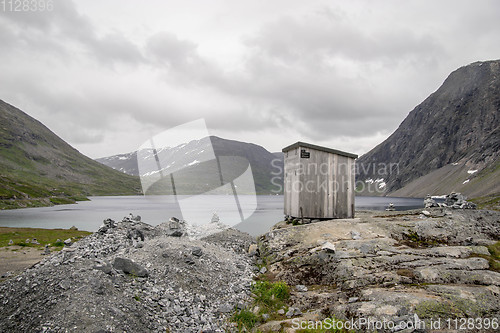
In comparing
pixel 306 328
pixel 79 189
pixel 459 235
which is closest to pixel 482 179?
pixel 459 235

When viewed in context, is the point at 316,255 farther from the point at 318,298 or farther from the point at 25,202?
the point at 25,202

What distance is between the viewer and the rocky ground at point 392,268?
777cm

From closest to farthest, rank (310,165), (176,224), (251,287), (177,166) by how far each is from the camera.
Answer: (251,287) < (177,166) < (310,165) < (176,224)

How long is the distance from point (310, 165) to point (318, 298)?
9.75 metres

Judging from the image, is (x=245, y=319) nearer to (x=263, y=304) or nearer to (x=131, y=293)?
(x=263, y=304)

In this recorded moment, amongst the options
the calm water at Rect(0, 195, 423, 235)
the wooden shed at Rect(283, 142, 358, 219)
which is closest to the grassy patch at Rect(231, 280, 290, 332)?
the wooden shed at Rect(283, 142, 358, 219)

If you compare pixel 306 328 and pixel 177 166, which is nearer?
pixel 306 328

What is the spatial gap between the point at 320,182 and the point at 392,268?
8143mm

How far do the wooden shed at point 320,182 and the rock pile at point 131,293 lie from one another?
6125 mm

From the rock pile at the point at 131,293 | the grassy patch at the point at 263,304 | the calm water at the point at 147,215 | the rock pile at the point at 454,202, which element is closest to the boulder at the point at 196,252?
the rock pile at the point at 131,293

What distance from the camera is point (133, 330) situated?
304 inches

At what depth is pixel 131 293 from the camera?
9.16 metres

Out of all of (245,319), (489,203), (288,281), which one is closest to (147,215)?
(288,281)

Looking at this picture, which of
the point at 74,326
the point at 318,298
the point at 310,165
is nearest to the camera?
the point at 74,326
